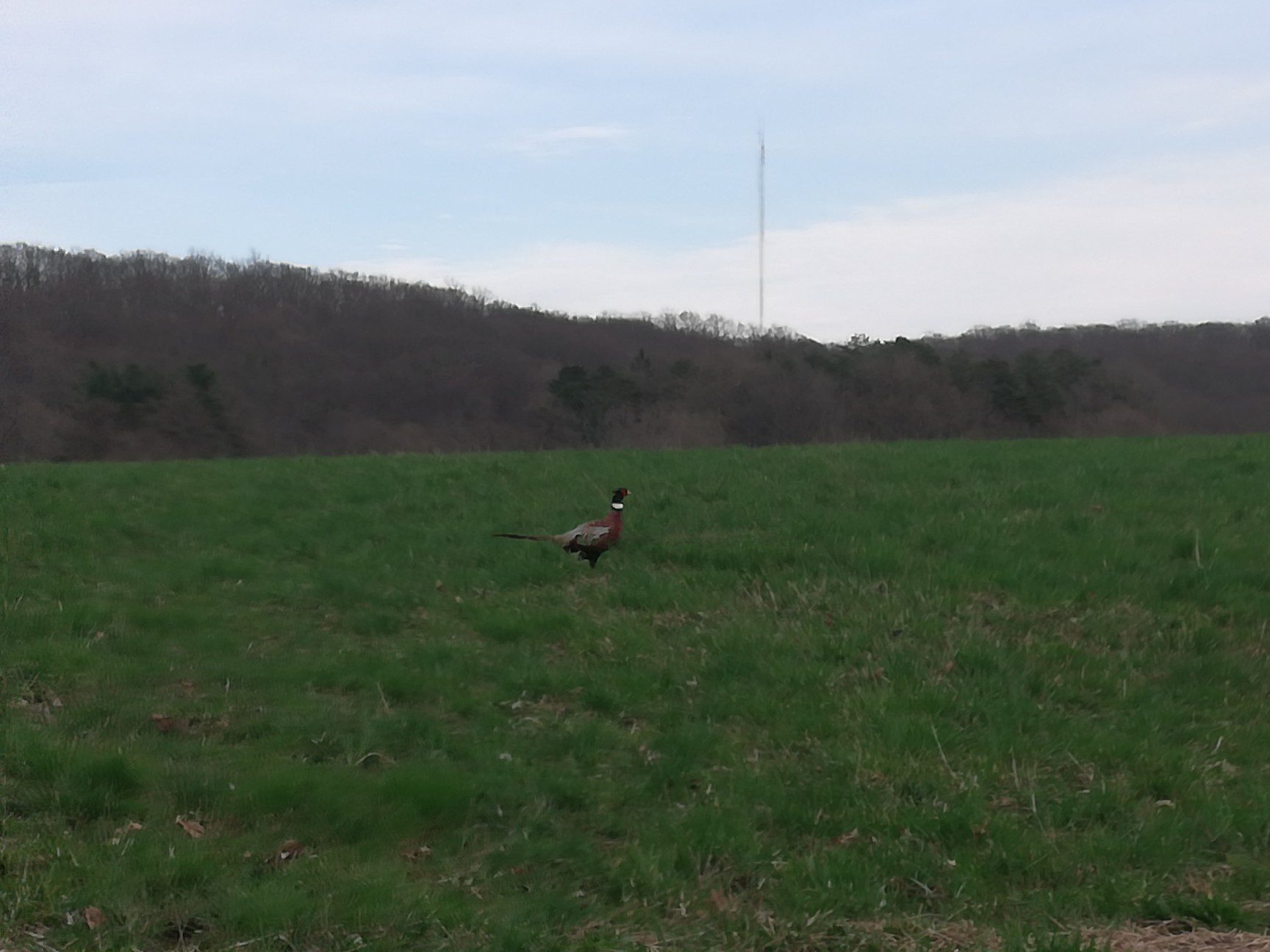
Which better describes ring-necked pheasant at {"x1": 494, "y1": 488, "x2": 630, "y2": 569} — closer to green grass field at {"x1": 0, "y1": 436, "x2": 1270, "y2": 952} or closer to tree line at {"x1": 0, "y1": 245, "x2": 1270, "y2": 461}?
green grass field at {"x1": 0, "y1": 436, "x2": 1270, "y2": 952}

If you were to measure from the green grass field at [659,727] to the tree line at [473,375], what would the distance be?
47884 millimetres

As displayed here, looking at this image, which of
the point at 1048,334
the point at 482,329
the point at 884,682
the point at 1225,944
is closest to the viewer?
the point at 1225,944

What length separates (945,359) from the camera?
72188 millimetres

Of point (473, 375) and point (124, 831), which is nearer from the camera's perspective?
point (124, 831)

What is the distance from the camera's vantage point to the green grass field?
486 centimetres

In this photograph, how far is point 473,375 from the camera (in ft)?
295

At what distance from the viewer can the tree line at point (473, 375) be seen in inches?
2459

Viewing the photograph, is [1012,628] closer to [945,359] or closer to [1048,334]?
[945,359]

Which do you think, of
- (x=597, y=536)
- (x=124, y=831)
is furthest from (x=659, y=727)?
(x=597, y=536)

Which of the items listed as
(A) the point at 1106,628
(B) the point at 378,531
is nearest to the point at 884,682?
(A) the point at 1106,628

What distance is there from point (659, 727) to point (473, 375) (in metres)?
84.5

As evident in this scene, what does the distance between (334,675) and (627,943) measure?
15.0 ft

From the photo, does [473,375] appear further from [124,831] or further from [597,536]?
[124,831]

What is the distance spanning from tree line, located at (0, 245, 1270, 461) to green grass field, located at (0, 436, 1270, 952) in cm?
4788
